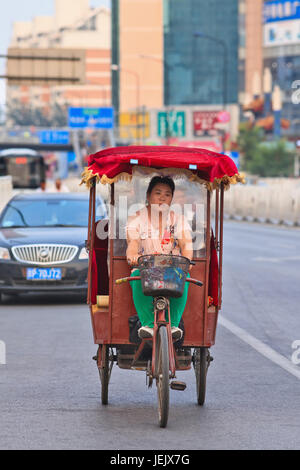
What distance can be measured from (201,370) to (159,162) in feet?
4.83

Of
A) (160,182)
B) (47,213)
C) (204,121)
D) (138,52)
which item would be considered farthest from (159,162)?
(138,52)

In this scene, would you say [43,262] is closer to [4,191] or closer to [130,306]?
[130,306]

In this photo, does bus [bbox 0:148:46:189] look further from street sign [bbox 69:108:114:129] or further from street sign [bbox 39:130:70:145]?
street sign [bbox 39:130:70:145]

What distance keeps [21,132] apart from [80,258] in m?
128

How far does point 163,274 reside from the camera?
722cm

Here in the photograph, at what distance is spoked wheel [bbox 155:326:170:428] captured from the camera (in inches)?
269

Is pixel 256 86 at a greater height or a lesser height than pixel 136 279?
greater

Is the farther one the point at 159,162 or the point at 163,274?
the point at 159,162

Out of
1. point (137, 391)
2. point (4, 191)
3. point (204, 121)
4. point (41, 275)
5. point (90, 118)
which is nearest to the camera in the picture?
point (137, 391)

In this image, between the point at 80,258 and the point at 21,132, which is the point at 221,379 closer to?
the point at 80,258

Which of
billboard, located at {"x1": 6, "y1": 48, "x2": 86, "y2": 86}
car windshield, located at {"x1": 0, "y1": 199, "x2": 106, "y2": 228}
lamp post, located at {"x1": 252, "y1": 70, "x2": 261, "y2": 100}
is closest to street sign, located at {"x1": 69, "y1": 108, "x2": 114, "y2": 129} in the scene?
lamp post, located at {"x1": 252, "y1": 70, "x2": 261, "y2": 100}

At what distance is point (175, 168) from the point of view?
7914mm

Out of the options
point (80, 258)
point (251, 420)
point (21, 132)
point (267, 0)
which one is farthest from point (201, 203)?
point (21, 132)

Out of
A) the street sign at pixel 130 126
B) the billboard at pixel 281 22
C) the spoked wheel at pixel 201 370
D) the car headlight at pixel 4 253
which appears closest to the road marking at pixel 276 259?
the car headlight at pixel 4 253
